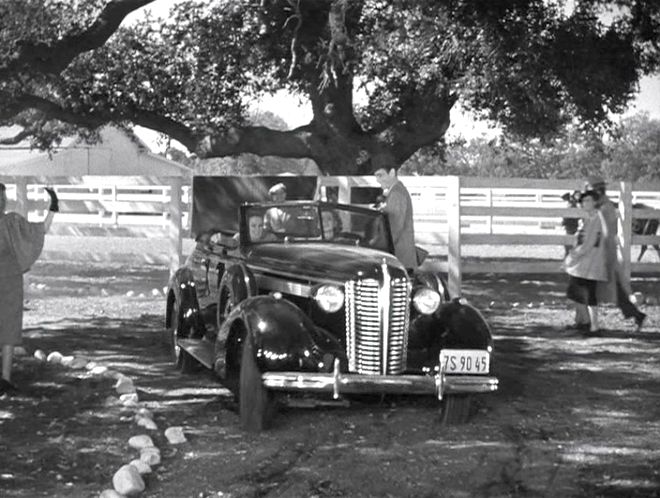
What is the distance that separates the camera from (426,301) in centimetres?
736

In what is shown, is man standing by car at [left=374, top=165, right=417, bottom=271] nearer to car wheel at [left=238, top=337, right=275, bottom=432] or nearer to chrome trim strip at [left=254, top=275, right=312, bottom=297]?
chrome trim strip at [left=254, top=275, right=312, bottom=297]

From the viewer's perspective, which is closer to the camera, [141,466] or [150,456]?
[141,466]

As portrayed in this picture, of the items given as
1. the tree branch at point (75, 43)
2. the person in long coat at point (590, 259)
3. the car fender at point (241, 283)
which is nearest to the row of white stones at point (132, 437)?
the car fender at point (241, 283)

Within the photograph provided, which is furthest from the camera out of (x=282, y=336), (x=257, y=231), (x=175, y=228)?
(x=175, y=228)

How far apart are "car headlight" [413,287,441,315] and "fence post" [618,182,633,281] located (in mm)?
8839

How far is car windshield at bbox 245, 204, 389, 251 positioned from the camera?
825 cm

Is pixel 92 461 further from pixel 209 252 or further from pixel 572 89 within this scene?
pixel 572 89

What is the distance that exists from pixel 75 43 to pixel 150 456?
11.3 meters

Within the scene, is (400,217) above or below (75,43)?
below

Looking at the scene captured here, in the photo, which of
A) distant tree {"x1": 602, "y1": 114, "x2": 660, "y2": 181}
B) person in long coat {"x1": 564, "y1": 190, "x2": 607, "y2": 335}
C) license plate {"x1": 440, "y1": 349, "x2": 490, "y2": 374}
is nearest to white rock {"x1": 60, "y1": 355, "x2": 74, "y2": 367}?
license plate {"x1": 440, "y1": 349, "x2": 490, "y2": 374}

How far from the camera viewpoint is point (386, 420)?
728cm

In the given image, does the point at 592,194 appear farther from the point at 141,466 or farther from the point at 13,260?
the point at 141,466

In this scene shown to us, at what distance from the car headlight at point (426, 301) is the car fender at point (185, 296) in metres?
2.37

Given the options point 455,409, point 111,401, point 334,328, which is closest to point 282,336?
point 334,328
